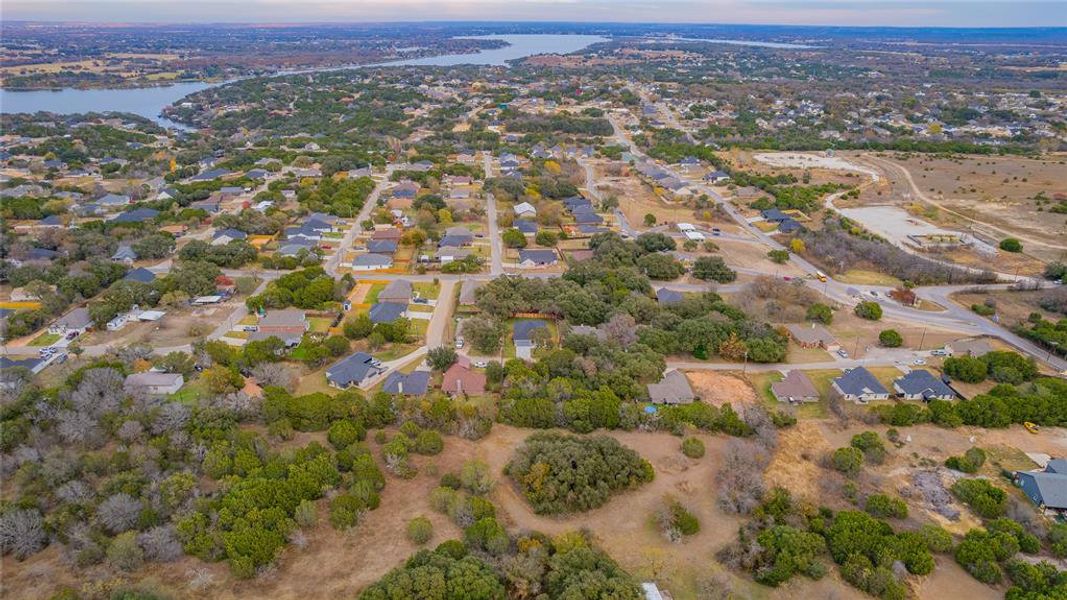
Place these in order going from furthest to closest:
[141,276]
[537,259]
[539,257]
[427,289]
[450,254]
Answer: [450,254] → [539,257] → [537,259] → [427,289] → [141,276]

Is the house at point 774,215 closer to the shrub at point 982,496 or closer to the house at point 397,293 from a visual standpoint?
the house at point 397,293

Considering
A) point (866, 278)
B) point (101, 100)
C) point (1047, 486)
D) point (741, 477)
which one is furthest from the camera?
point (101, 100)

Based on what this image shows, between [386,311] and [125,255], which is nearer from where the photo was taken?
[386,311]

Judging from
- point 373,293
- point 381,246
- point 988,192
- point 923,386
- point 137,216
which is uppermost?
point 988,192

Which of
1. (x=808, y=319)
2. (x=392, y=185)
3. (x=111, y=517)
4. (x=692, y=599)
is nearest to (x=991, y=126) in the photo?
(x=808, y=319)

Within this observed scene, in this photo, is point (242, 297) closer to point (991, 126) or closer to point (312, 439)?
point (312, 439)

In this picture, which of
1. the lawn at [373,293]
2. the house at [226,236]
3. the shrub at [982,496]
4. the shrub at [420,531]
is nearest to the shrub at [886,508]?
the shrub at [982,496]

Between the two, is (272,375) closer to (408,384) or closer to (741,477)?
(408,384)

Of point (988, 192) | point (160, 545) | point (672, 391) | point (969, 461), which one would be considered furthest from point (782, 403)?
point (988, 192)
